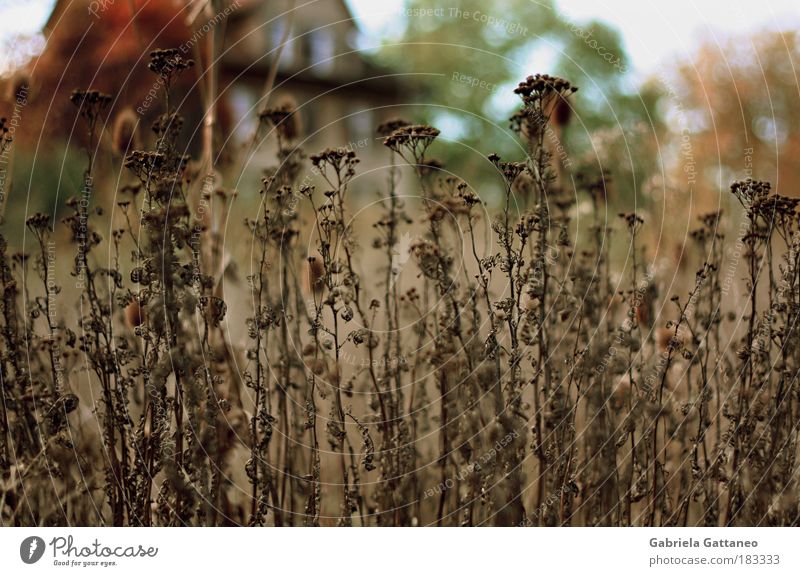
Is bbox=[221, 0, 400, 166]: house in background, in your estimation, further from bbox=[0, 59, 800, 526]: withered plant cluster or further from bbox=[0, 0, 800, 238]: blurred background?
bbox=[0, 59, 800, 526]: withered plant cluster

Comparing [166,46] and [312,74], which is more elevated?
[312,74]

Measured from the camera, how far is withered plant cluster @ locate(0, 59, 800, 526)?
2033 millimetres

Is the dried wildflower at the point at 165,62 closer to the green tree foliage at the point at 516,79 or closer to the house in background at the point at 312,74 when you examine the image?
the green tree foliage at the point at 516,79

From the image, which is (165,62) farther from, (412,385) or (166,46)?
(412,385)

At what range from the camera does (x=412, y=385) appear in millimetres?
2242

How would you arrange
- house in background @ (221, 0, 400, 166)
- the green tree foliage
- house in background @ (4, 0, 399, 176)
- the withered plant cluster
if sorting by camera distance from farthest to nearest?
house in background @ (221, 0, 400, 166) → the green tree foliage → house in background @ (4, 0, 399, 176) → the withered plant cluster

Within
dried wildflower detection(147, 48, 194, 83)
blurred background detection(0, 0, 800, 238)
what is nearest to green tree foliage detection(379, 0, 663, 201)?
blurred background detection(0, 0, 800, 238)

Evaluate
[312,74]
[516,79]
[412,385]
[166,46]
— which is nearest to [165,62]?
[166,46]

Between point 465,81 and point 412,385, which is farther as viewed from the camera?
point 465,81

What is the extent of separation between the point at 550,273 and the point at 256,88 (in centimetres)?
213

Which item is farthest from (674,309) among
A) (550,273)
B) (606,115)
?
(606,115)
